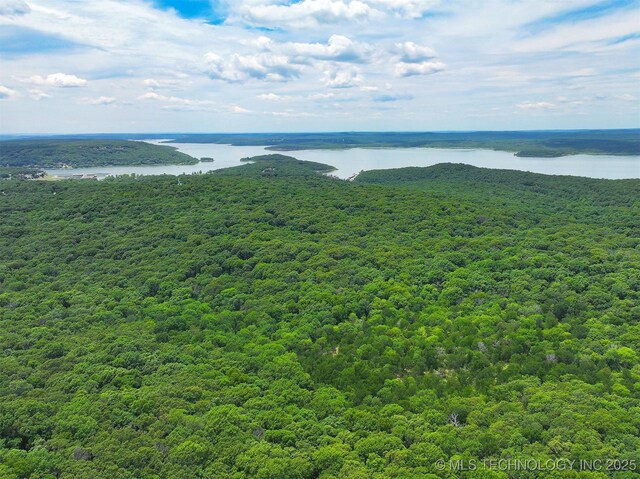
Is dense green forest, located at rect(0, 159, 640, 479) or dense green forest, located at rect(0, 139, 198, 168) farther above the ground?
dense green forest, located at rect(0, 139, 198, 168)

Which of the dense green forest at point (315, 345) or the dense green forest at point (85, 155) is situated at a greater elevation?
the dense green forest at point (85, 155)

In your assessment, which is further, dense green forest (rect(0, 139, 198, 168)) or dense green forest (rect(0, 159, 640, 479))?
dense green forest (rect(0, 139, 198, 168))

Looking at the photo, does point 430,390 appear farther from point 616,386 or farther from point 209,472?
point 209,472

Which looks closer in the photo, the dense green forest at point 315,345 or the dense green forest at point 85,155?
the dense green forest at point 315,345

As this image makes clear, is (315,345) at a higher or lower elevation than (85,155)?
lower
